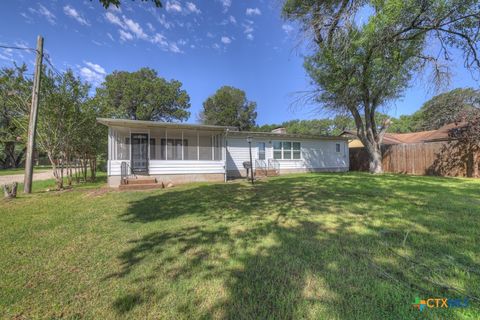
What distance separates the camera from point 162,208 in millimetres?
5359

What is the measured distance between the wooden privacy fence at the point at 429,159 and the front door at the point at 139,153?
15.5m

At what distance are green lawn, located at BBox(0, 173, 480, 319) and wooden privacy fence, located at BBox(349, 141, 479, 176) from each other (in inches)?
359

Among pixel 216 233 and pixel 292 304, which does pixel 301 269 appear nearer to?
pixel 292 304

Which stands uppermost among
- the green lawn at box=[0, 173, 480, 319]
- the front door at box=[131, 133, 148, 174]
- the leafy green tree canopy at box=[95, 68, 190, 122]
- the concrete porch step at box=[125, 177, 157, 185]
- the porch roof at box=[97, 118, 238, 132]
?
the leafy green tree canopy at box=[95, 68, 190, 122]

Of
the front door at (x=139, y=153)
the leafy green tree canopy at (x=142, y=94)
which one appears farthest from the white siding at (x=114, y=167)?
the leafy green tree canopy at (x=142, y=94)

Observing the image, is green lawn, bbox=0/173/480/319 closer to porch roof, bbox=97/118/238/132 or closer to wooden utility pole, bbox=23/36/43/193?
wooden utility pole, bbox=23/36/43/193

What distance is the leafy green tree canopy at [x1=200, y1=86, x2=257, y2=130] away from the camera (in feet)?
113

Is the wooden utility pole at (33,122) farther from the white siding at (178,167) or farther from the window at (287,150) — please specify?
the window at (287,150)

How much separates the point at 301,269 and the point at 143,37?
15.9 metres

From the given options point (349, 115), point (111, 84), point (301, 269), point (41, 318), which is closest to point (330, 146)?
point (349, 115)

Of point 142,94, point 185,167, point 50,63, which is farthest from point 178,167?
point 142,94

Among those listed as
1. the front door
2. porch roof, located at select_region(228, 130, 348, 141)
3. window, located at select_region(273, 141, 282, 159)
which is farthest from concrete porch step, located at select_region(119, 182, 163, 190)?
window, located at select_region(273, 141, 282, 159)

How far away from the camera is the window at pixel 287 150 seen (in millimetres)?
14734

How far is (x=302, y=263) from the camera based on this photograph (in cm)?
247
